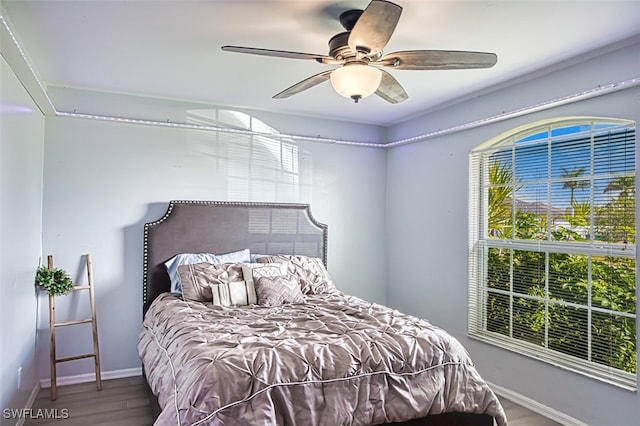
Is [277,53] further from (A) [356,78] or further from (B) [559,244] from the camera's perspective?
(B) [559,244]

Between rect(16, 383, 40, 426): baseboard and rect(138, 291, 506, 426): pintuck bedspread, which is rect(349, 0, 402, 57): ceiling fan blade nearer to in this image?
rect(138, 291, 506, 426): pintuck bedspread

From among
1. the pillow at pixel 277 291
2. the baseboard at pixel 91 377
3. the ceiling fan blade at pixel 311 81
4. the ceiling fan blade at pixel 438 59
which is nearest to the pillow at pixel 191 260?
the pillow at pixel 277 291

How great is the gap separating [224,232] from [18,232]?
1741mm

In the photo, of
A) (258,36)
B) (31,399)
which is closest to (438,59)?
(258,36)

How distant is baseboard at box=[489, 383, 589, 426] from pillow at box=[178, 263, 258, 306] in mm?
2118

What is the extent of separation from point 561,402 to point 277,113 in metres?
3.51

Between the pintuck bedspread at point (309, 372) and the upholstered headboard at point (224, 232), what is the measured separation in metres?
1.13

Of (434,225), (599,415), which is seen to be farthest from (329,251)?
(599,415)

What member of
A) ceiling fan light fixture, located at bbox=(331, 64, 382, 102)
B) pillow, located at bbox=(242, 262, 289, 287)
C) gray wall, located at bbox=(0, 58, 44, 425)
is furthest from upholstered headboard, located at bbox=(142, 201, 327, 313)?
ceiling fan light fixture, located at bbox=(331, 64, 382, 102)

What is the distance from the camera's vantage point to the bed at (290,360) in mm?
2012

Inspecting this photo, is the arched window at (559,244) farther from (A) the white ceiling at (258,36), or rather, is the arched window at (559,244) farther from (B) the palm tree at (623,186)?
(A) the white ceiling at (258,36)

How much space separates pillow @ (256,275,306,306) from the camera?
3.49 metres

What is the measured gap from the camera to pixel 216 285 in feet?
11.5

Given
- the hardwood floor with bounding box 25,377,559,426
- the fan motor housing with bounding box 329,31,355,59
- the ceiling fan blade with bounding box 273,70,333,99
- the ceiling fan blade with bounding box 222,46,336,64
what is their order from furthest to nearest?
the hardwood floor with bounding box 25,377,559,426, the ceiling fan blade with bounding box 273,70,333,99, the fan motor housing with bounding box 329,31,355,59, the ceiling fan blade with bounding box 222,46,336,64
